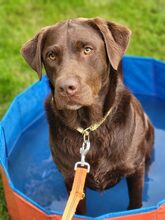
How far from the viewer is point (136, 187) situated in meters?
3.64

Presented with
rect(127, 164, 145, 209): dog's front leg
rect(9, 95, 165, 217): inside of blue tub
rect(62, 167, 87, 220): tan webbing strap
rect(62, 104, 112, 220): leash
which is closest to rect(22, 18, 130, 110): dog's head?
rect(62, 104, 112, 220): leash

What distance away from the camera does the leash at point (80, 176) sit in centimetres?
294

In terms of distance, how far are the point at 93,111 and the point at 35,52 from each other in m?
0.56

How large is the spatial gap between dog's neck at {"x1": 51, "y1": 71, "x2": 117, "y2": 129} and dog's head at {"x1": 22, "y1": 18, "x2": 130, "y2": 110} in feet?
0.18

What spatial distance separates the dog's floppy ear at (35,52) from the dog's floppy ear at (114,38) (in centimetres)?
39

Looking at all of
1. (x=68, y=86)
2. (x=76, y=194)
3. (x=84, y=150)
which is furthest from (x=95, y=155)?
(x=68, y=86)

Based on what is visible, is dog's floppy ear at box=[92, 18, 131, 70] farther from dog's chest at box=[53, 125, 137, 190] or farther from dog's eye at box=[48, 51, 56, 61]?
dog's chest at box=[53, 125, 137, 190]

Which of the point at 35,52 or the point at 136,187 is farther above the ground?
the point at 35,52

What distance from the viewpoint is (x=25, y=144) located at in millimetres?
4785

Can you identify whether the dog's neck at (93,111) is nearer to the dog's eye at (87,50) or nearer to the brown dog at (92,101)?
the brown dog at (92,101)

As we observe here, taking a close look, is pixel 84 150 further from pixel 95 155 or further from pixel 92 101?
pixel 92 101

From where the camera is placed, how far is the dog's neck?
10.8ft

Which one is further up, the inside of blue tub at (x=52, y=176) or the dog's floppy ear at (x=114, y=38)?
the dog's floppy ear at (x=114, y=38)

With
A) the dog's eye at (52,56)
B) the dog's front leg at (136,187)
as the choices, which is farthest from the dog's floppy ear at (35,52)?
the dog's front leg at (136,187)
